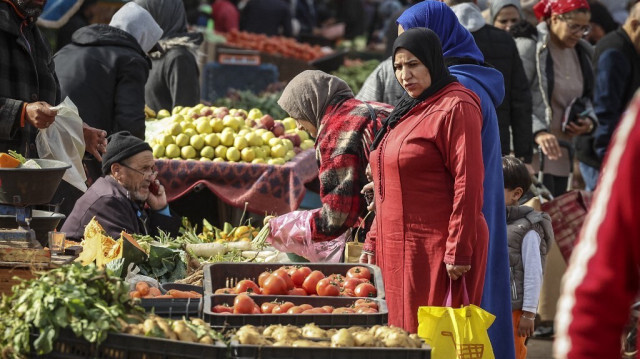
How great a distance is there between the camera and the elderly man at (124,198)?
18.8 feet

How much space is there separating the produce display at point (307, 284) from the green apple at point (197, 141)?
350 cm

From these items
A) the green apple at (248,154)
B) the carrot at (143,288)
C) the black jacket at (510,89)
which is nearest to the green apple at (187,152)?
the green apple at (248,154)

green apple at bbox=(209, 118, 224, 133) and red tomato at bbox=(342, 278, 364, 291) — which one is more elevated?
green apple at bbox=(209, 118, 224, 133)

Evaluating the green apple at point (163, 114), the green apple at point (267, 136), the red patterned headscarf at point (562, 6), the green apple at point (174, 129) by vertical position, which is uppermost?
Result: the red patterned headscarf at point (562, 6)

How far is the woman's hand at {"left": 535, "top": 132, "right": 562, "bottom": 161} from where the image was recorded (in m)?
7.73

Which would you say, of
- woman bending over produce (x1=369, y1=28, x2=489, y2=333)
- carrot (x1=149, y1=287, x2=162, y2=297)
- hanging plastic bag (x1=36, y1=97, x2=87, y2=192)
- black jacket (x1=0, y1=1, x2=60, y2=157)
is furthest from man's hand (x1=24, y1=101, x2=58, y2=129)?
woman bending over produce (x1=369, y1=28, x2=489, y2=333)

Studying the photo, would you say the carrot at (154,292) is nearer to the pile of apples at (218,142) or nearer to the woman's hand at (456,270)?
the woman's hand at (456,270)

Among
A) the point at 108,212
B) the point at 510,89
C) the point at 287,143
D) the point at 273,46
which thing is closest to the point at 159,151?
the point at 287,143

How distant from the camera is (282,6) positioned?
17.3m

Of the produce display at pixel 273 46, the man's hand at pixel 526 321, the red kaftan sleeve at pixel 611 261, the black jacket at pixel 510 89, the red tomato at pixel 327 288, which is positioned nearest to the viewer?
the red kaftan sleeve at pixel 611 261

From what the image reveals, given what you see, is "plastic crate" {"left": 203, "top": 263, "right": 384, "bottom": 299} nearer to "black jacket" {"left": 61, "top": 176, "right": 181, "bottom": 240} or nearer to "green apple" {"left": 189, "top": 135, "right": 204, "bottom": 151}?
"black jacket" {"left": 61, "top": 176, "right": 181, "bottom": 240}

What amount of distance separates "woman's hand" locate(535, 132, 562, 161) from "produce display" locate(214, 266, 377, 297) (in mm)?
3819

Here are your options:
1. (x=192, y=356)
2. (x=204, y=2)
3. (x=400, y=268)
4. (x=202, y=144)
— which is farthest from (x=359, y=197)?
(x=204, y=2)

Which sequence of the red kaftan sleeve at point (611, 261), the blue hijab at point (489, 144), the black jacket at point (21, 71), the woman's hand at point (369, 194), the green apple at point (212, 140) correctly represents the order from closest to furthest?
the red kaftan sleeve at point (611, 261), the blue hijab at point (489, 144), the woman's hand at point (369, 194), the black jacket at point (21, 71), the green apple at point (212, 140)
